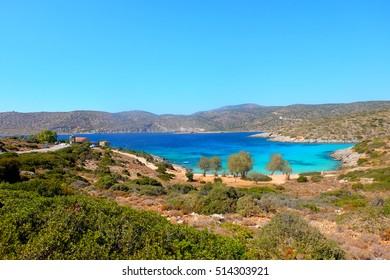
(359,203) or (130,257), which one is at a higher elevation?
(130,257)

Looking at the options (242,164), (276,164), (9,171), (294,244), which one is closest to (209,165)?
(242,164)

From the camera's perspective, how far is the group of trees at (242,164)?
44.2m

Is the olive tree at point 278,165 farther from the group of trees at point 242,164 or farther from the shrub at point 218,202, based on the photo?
the shrub at point 218,202

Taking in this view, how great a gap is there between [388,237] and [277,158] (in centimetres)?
4087

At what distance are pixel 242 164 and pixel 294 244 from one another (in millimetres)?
38727

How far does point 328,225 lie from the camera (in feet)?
33.8

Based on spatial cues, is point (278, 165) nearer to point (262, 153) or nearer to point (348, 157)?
point (348, 157)

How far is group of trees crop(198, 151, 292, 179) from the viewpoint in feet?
145

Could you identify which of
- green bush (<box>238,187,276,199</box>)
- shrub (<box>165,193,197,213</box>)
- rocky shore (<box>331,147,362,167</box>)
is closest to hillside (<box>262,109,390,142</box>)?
rocky shore (<box>331,147,362,167</box>)

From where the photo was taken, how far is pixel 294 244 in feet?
19.2

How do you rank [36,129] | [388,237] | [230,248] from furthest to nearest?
[36,129] → [388,237] → [230,248]
